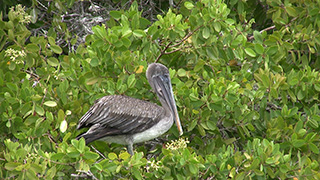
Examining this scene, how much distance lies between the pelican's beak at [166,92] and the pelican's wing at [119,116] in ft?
0.49

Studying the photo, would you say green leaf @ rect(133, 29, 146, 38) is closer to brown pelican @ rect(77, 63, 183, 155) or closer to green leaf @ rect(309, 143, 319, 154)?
brown pelican @ rect(77, 63, 183, 155)

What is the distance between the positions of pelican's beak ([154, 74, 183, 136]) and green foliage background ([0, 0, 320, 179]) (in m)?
0.11

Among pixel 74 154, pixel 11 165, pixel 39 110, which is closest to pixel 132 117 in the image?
pixel 39 110

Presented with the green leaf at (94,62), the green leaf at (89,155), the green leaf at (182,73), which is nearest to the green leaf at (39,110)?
the green leaf at (94,62)

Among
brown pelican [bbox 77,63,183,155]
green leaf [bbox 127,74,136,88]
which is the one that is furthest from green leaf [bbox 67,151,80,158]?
green leaf [bbox 127,74,136,88]

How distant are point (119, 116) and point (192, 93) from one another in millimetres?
804

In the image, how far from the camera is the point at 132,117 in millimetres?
6047

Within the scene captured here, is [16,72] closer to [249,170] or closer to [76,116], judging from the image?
[76,116]

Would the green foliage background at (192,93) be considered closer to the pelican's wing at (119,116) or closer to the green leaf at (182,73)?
the green leaf at (182,73)

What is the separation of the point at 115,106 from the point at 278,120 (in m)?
1.69

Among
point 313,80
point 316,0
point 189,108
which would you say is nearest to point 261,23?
point 316,0

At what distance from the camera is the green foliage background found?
5.41m

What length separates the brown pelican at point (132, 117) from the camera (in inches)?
231

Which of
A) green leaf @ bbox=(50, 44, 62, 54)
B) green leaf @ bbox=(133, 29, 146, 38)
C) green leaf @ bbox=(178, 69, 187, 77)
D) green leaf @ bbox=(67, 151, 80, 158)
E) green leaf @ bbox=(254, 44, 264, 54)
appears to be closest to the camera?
green leaf @ bbox=(67, 151, 80, 158)
